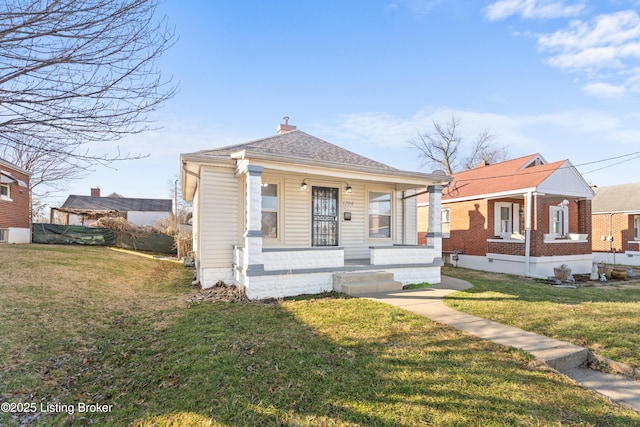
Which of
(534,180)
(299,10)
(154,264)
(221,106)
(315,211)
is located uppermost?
(299,10)

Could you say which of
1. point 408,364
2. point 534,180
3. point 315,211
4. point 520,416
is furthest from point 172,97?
point 534,180

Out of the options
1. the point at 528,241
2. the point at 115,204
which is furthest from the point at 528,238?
the point at 115,204

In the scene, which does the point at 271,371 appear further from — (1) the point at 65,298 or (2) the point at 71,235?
(2) the point at 71,235

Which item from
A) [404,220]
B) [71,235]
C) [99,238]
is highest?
[404,220]

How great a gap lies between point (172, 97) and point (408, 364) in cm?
456

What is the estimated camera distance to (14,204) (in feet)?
49.8

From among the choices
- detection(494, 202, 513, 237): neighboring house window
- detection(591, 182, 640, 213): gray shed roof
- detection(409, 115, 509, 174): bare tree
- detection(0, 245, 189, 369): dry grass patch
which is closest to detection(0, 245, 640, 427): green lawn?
detection(0, 245, 189, 369): dry grass patch

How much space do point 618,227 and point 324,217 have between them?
21336 mm

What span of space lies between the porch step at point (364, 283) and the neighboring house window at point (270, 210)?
92.2 inches

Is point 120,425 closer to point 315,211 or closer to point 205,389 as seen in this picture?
point 205,389

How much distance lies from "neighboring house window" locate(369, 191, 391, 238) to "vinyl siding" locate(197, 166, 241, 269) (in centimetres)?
453

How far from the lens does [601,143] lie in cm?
1579

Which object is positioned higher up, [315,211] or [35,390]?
[315,211]

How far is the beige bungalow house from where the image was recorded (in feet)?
24.0
